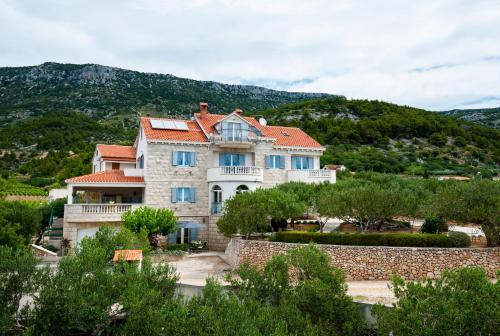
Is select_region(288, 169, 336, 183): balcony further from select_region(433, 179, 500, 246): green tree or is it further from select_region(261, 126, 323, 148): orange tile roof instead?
select_region(433, 179, 500, 246): green tree

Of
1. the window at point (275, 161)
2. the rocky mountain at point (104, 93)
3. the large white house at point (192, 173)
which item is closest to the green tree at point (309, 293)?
the large white house at point (192, 173)

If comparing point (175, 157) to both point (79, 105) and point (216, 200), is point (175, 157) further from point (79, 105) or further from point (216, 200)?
point (79, 105)

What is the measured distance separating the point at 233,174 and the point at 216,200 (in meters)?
2.91

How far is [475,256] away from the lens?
23.4m

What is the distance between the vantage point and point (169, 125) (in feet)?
123

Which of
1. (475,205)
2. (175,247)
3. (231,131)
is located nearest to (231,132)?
(231,131)

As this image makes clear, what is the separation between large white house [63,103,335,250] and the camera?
114 feet

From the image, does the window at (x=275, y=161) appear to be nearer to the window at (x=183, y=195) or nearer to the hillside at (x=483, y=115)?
the window at (x=183, y=195)

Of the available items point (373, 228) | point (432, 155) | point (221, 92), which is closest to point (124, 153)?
point (373, 228)

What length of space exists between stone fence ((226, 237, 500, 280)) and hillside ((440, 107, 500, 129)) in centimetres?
12069

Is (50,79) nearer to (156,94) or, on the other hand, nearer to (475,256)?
(156,94)

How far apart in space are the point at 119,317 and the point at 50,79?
132 meters

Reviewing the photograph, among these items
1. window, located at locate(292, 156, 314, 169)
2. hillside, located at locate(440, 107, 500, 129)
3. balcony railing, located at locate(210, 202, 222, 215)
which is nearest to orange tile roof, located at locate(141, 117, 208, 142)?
balcony railing, located at locate(210, 202, 222, 215)

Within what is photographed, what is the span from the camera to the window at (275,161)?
39.0 metres
